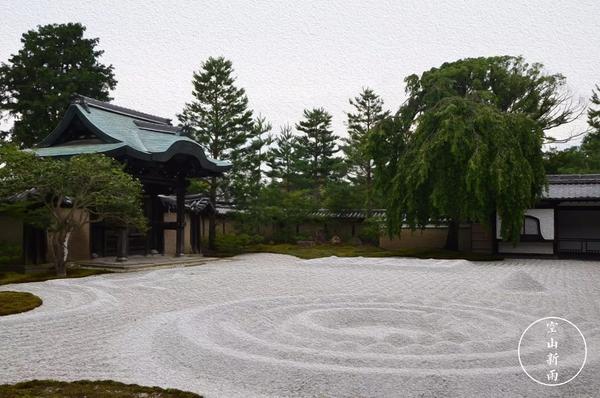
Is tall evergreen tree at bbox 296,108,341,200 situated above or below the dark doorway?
above

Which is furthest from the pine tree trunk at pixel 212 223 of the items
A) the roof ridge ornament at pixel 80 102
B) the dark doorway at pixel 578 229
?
the dark doorway at pixel 578 229

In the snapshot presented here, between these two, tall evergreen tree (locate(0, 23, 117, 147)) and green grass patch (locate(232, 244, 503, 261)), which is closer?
green grass patch (locate(232, 244, 503, 261))

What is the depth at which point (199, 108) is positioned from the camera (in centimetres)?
2630

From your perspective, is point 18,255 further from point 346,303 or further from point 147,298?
point 346,303

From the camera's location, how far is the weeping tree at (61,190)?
43.7 feet

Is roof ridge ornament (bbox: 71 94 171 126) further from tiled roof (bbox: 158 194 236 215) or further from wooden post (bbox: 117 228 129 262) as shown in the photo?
wooden post (bbox: 117 228 129 262)

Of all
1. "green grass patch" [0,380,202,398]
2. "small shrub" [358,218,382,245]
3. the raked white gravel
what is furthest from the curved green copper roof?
"green grass patch" [0,380,202,398]

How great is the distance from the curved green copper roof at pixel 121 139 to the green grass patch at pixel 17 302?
278 inches

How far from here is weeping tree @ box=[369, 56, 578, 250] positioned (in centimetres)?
1858

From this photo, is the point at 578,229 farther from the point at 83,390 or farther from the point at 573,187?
the point at 83,390

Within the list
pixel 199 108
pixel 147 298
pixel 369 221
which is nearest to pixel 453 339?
pixel 147 298

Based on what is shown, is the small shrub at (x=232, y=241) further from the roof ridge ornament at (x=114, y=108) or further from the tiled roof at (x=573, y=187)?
the tiled roof at (x=573, y=187)

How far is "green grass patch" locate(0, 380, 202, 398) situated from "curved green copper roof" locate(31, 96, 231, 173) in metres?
12.8

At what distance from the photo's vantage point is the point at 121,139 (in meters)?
17.7
